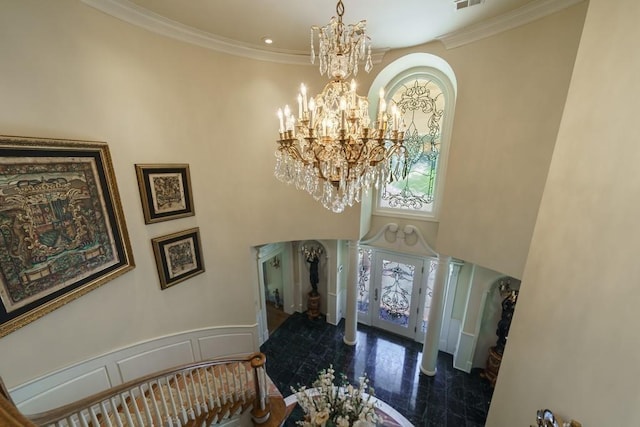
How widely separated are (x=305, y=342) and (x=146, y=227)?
429cm

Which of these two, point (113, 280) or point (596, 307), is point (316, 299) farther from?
point (596, 307)

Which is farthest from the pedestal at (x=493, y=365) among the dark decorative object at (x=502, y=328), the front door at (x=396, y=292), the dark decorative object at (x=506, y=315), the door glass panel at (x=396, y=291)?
the door glass panel at (x=396, y=291)

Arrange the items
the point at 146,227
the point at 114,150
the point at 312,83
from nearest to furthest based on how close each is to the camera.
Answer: the point at 114,150
the point at 146,227
the point at 312,83

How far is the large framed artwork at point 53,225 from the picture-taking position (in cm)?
175

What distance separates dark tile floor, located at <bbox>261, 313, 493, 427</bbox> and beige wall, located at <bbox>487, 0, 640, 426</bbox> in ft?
10.8

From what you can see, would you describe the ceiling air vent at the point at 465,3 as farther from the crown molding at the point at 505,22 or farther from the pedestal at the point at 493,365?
the pedestal at the point at 493,365

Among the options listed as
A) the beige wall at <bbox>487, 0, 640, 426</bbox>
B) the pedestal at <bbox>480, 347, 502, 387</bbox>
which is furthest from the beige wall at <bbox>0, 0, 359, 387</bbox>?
the pedestal at <bbox>480, 347, 502, 387</bbox>

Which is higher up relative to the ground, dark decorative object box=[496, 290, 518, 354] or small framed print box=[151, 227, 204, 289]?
small framed print box=[151, 227, 204, 289]

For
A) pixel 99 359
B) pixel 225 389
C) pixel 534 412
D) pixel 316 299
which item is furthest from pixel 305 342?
pixel 534 412

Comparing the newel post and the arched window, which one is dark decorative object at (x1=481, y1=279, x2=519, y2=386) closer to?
the arched window

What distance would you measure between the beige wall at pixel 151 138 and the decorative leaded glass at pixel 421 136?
128cm

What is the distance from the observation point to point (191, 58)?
9.86 feet

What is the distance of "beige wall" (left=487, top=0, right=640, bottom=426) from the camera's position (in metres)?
1.02

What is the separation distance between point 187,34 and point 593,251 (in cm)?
415
